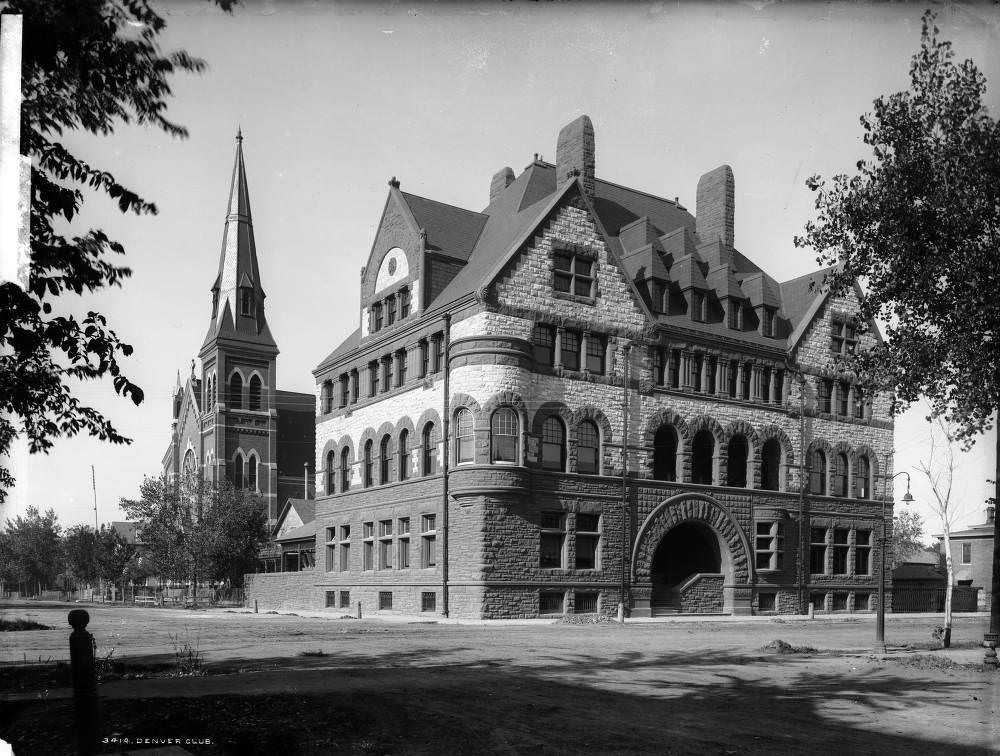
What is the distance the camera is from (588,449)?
35938 millimetres

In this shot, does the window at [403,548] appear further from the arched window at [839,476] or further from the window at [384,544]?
the arched window at [839,476]

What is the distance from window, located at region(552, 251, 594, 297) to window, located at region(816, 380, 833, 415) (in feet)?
47.0

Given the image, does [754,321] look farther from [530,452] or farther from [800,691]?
[800,691]

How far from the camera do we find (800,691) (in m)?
13.3

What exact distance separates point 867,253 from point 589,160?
23.0 meters

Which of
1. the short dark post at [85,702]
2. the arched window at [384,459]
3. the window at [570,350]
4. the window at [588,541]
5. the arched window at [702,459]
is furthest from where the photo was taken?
the arched window at [702,459]

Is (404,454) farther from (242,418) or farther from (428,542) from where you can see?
(242,418)

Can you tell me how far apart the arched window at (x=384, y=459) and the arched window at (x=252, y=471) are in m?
47.2

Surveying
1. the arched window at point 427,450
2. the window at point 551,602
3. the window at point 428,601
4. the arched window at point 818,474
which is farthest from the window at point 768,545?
the arched window at point 427,450

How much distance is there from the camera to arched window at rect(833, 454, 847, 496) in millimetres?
43531

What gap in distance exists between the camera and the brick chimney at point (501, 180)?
43875mm

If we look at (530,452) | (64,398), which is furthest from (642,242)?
(64,398)

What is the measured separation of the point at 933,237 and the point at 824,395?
85.6 ft

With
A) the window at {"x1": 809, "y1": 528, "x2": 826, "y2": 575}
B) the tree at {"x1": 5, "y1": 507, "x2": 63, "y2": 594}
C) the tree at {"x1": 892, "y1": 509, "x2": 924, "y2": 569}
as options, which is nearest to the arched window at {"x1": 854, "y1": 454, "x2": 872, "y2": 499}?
the window at {"x1": 809, "y1": 528, "x2": 826, "y2": 575}
